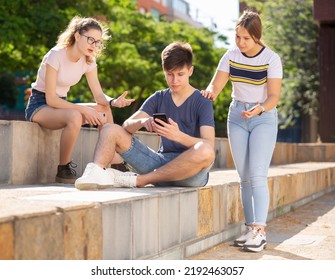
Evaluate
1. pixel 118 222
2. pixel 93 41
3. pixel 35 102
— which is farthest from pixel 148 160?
pixel 118 222

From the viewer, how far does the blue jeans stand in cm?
568

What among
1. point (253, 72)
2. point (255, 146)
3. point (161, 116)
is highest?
point (253, 72)

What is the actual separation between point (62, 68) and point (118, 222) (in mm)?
2546

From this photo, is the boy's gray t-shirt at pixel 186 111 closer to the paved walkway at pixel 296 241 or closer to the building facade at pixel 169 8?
the paved walkway at pixel 296 241

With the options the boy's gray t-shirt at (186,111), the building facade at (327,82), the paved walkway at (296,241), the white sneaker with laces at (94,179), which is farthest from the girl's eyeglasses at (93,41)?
the building facade at (327,82)

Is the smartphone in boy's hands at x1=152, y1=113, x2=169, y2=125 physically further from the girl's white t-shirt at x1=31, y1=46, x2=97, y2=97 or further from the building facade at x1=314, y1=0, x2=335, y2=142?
the building facade at x1=314, y1=0, x2=335, y2=142

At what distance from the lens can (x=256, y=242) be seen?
562 centimetres

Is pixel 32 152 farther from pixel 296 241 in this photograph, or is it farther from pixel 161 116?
pixel 296 241

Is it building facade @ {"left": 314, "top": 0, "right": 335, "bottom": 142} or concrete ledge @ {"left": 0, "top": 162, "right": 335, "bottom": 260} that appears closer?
concrete ledge @ {"left": 0, "top": 162, "right": 335, "bottom": 260}

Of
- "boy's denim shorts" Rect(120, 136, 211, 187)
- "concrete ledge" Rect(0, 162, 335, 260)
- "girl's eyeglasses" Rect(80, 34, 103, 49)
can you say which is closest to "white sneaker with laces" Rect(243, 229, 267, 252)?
"concrete ledge" Rect(0, 162, 335, 260)

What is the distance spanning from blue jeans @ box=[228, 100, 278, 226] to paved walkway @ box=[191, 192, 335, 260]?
12.7 inches

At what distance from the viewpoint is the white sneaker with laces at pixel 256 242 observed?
5.60m

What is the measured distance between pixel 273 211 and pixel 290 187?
112 cm
